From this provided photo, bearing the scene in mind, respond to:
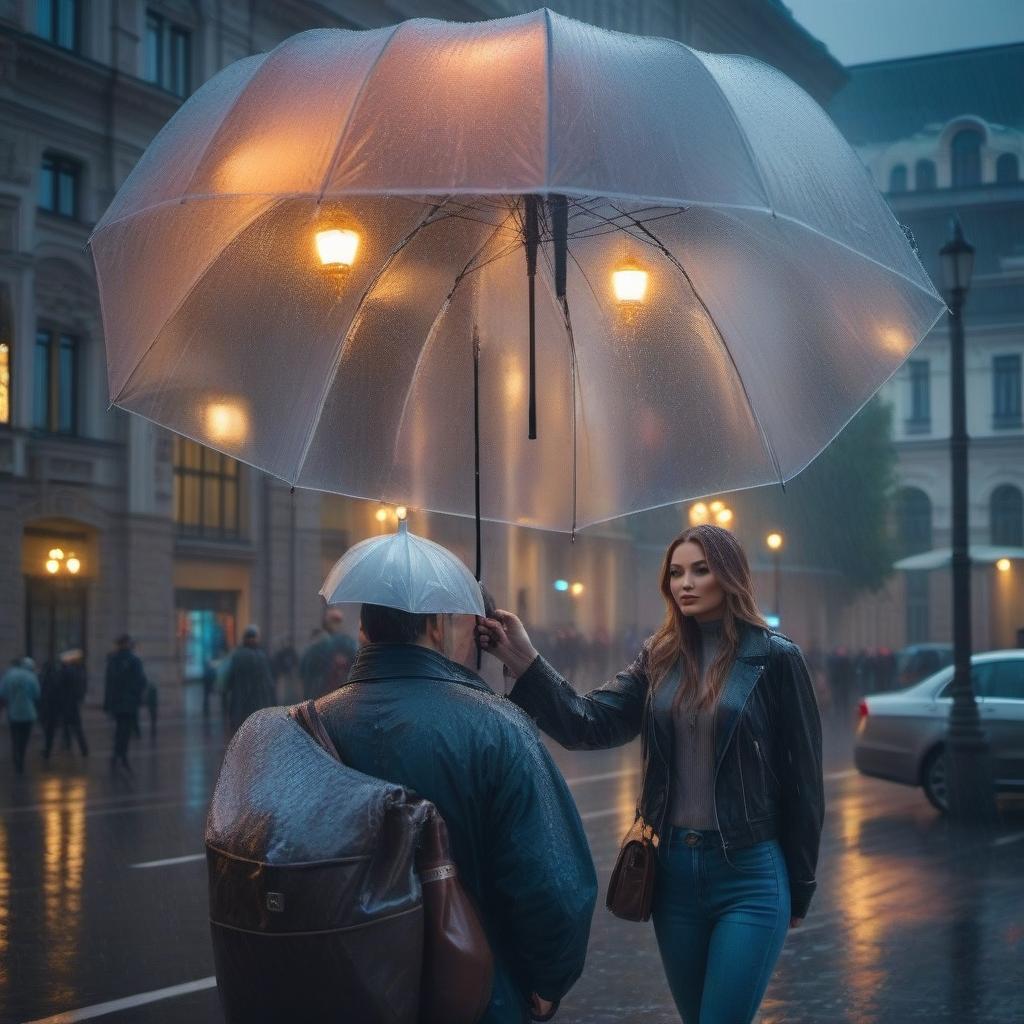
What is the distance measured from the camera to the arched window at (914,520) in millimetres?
68000

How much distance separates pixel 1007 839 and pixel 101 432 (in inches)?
977

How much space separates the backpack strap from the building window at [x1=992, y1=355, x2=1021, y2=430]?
218 feet

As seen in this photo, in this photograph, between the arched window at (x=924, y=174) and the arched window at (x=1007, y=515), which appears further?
the arched window at (x=924, y=174)

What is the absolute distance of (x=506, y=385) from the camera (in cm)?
480

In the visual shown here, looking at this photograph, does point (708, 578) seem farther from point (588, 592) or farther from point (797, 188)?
point (588, 592)

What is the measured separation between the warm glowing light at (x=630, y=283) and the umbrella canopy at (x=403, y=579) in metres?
1.48

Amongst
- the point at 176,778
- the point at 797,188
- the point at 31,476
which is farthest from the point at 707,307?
the point at 31,476

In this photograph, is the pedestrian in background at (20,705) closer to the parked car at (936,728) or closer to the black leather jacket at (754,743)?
the parked car at (936,728)

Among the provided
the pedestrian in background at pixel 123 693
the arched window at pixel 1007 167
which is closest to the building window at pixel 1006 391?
the arched window at pixel 1007 167

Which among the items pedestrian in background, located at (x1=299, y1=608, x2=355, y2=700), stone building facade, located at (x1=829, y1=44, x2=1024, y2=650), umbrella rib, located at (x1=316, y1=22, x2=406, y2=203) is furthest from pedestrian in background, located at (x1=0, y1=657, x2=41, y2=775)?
stone building facade, located at (x1=829, y1=44, x2=1024, y2=650)

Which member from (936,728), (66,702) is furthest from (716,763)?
(66,702)

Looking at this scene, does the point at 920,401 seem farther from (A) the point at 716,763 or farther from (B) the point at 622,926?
(A) the point at 716,763

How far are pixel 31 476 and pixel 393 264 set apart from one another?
28.9m

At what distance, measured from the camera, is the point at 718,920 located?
3.99 m
